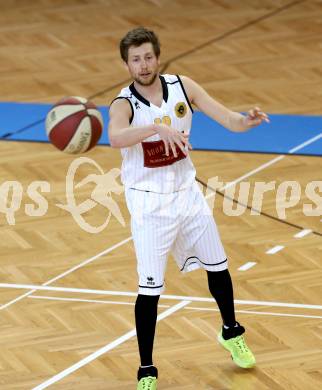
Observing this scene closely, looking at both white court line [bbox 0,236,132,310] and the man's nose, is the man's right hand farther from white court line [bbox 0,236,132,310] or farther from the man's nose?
white court line [bbox 0,236,132,310]

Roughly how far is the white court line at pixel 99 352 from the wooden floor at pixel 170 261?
0.01 metres

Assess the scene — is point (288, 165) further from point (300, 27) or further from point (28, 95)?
point (300, 27)

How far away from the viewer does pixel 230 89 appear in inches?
486

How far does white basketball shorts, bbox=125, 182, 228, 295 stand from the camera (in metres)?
6.84

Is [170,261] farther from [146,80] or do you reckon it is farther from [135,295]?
[146,80]

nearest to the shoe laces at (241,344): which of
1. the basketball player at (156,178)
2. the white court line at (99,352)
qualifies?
the basketball player at (156,178)

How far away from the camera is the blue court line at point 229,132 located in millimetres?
11016

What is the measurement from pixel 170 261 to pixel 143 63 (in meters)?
2.53

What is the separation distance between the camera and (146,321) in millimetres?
6938

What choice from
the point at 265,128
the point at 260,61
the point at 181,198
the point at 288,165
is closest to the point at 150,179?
the point at 181,198

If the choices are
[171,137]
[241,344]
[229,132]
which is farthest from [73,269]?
[229,132]

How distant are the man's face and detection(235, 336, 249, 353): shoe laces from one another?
1623 millimetres

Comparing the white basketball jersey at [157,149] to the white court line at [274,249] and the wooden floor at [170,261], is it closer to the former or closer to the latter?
the wooden floor at [170,261]

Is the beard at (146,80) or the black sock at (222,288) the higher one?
the beard at (146,80)
